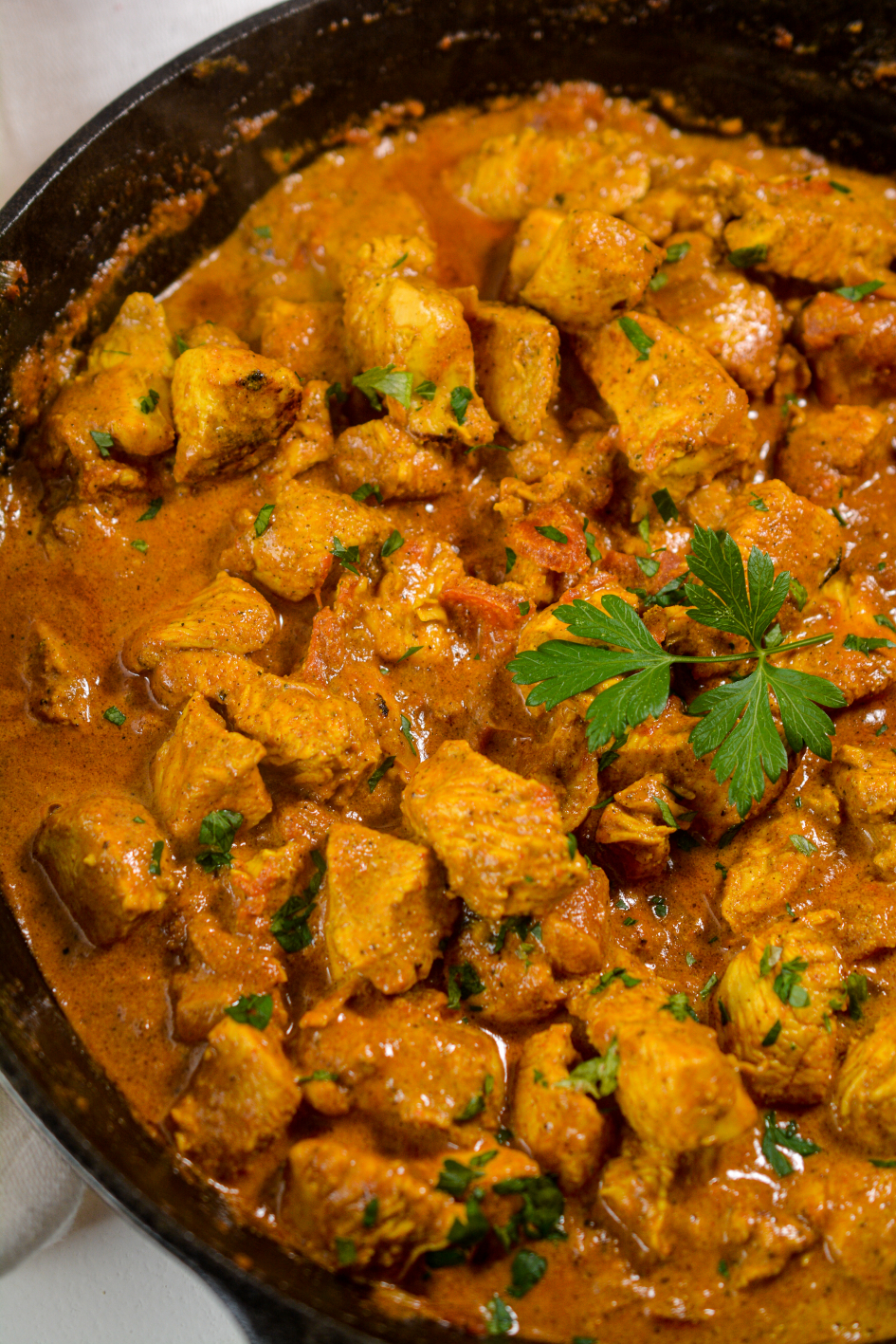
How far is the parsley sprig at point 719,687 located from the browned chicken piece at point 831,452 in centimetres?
72

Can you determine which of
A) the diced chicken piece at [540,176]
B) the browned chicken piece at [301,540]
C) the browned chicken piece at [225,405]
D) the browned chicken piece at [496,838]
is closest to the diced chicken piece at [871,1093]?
the browned chicken piece at [496,838]

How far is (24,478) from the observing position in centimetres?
344

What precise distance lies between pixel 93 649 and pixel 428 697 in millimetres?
1041

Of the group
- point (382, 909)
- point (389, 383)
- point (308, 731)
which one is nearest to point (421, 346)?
point (389, 383)

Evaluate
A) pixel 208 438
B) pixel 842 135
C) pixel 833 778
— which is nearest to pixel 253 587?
pixel 208 438

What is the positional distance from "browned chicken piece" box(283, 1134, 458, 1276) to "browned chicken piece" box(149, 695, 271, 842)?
2.96 ft

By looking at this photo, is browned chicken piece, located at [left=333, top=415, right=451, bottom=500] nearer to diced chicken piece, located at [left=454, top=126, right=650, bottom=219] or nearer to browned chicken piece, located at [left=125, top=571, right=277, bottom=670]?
browned chicken piece, located at [left=125, top=571, right=277, bottom=670]

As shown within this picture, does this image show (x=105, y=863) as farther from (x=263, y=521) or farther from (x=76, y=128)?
(x=76, y=128)

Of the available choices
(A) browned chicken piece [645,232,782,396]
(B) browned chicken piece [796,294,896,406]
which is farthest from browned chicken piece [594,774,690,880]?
(B) browned chicken piece [796,294,896,406]

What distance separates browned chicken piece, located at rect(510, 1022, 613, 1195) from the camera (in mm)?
2602

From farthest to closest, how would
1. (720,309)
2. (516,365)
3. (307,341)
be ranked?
(720,309) → (307,341) → (516,365)

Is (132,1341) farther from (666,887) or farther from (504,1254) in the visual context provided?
→ (666,887)

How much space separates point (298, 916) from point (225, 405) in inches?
61.2

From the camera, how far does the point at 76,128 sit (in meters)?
3.92
